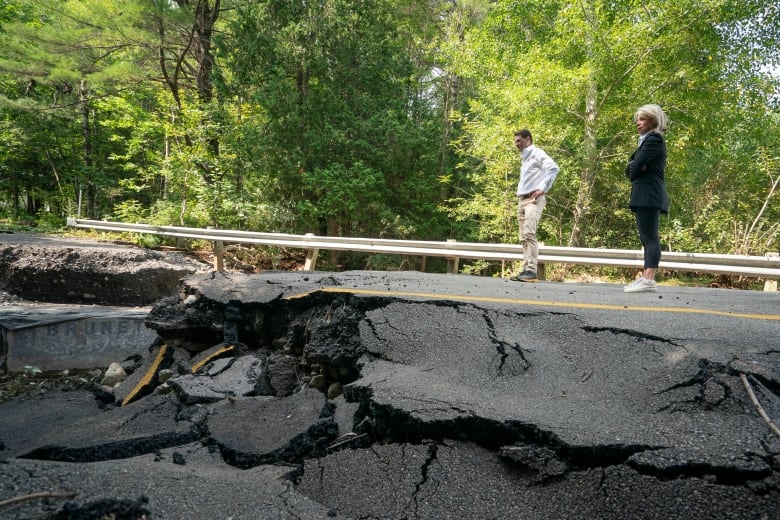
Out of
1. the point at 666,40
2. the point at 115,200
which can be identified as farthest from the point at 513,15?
the point at 115,200

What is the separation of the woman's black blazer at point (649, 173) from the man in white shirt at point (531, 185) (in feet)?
3.96

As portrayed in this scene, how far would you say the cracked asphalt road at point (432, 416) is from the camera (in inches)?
83.0

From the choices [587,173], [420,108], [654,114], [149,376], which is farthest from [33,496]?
[420,108]

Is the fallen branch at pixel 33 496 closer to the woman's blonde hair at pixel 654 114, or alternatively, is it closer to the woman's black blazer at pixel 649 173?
the woman's black blazer at pixel 649 173

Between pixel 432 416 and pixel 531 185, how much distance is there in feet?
14.4

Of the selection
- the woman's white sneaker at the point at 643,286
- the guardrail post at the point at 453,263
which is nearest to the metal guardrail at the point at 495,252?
the guardrail post at the point at 453,263

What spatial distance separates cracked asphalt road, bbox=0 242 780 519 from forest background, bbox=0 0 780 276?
781 cm

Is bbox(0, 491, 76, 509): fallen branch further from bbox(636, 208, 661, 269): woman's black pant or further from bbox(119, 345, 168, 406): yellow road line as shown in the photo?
bbox(636, 208, 661, 269): woman's black pant

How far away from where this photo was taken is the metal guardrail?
21.7ft

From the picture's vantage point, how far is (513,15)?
1238 cm

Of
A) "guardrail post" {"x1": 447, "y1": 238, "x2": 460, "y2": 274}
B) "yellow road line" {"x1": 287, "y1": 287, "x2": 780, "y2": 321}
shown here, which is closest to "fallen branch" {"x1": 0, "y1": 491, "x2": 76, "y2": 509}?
"yellow road line" {"x1": 287, "y1": 287, "x2": 780, "y2": 321}

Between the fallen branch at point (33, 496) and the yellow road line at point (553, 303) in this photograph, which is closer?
the fallen branch at point (33, 496)

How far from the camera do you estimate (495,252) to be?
8023 mm

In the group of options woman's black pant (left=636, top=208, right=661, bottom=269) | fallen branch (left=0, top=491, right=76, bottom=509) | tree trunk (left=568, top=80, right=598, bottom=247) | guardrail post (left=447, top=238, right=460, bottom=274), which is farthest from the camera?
tree trunk (left=568, top=80, right=598, bottom=247)
